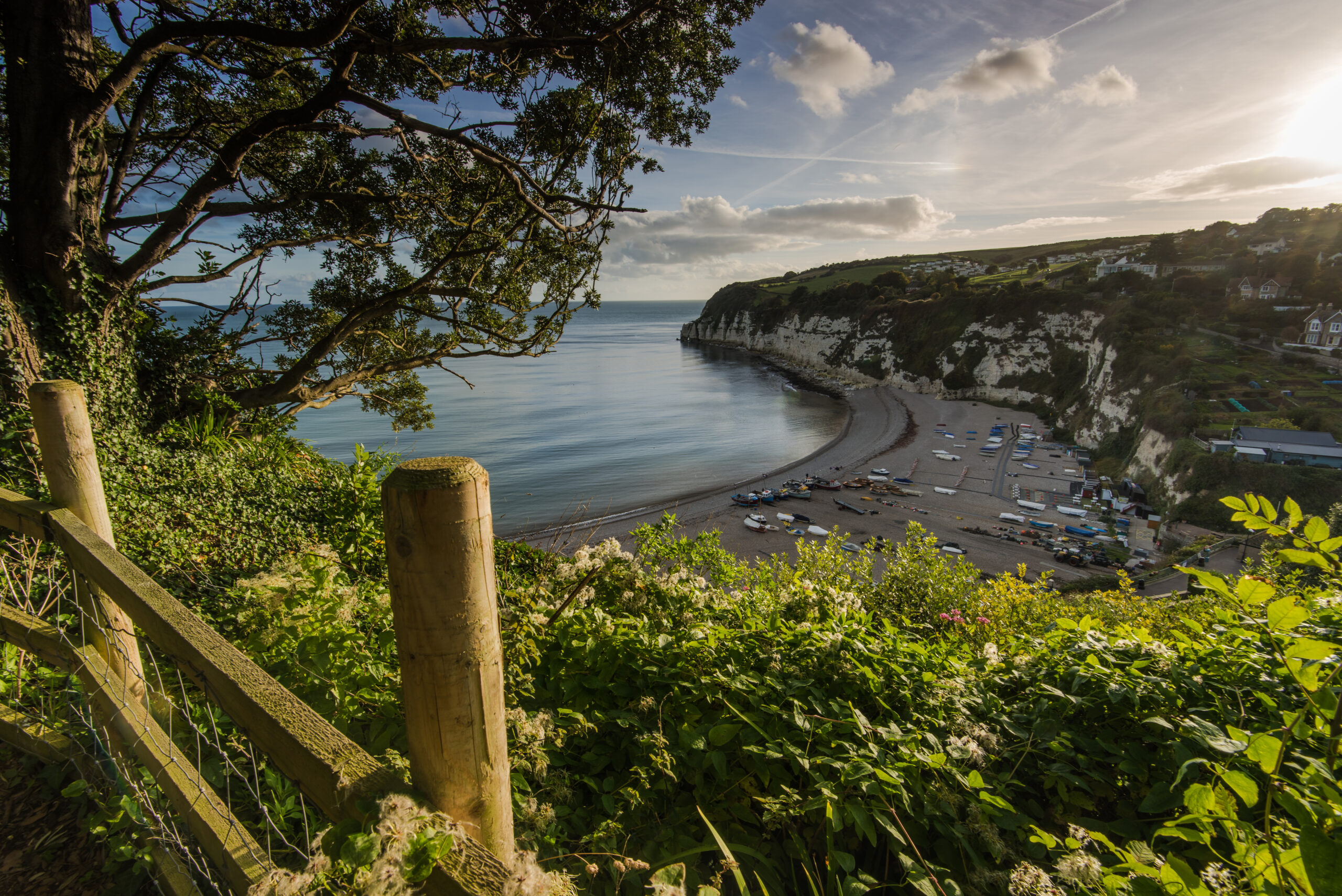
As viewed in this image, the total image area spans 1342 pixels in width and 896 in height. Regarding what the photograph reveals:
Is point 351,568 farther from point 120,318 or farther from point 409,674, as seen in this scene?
point 120,318

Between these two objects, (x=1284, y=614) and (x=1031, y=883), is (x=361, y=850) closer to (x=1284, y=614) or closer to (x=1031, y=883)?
(x=1031, y=883)

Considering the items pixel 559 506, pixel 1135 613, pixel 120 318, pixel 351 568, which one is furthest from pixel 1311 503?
pixel 120 318

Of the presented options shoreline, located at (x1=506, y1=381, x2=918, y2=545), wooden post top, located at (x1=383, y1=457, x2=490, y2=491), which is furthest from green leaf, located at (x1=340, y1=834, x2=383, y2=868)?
shoreline, located at (x1=506, y1=381, x2=918, y2=545)

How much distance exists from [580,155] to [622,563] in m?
8.48

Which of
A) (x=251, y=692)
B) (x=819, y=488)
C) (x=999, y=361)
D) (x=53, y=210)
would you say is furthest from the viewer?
(x=999, y=361)

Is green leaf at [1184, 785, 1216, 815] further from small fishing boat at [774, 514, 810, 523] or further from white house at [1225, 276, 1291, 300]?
white house at [1225, 276, 1291, 300]

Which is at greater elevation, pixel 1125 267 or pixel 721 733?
pixel 1125 267

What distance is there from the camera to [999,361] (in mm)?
57688

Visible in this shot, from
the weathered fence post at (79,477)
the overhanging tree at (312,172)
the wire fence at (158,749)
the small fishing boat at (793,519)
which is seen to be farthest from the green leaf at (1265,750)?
the small fishing boat at (793,519)

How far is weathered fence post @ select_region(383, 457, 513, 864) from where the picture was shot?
0.96m

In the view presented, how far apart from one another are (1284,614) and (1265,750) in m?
0.46

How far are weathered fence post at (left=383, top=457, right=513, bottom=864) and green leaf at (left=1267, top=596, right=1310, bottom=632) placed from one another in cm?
182

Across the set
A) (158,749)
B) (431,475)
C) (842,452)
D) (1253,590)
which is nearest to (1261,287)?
(842,452)

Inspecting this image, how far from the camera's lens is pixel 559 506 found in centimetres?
2872
